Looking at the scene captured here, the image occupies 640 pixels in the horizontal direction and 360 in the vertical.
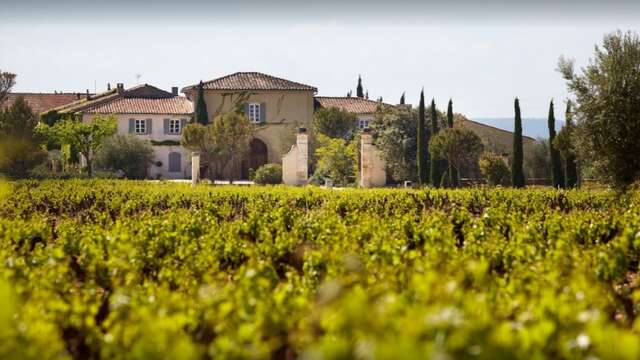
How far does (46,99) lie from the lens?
188ft

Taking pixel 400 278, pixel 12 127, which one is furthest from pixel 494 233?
pixel 12 127

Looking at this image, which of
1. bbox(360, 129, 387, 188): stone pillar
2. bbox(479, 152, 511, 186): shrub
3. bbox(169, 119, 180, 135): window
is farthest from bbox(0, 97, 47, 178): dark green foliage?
bbox(479, 152, 511, 186): shrub

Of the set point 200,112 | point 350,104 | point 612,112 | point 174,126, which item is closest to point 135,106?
point 174,126

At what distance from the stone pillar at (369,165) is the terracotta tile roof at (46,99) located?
1178 inches

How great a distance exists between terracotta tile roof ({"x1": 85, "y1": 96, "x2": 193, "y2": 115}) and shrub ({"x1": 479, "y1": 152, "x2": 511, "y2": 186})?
1973 cm

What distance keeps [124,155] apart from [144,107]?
6205mm

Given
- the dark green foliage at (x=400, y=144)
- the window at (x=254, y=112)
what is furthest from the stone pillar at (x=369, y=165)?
the window at (x=254, y=112)

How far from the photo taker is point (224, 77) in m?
47.0

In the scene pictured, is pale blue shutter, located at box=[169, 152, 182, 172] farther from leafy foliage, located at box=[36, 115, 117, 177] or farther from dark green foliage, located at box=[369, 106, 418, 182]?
dark green foliage, located at box=[369, 106, 418, 182]

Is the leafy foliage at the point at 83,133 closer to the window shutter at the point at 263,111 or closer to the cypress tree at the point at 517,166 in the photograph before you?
the window shutter at the point at 263,111

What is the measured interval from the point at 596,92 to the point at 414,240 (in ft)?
35.0

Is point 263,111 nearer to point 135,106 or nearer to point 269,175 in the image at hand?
point 135,106

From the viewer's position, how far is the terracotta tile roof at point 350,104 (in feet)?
162

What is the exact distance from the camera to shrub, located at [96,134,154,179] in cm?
4094
